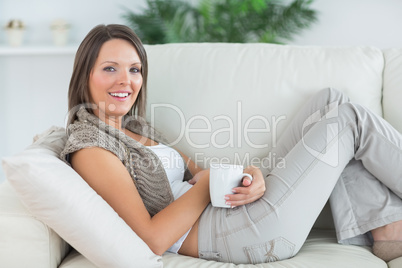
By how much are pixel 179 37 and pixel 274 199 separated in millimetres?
1928

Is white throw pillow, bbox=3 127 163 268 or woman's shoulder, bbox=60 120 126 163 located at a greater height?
woman's shoulder, bbox=60 120 126 163

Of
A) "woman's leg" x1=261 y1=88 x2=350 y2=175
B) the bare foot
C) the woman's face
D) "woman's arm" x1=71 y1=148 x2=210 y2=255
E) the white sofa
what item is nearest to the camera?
"woman's arm" x1=71 y1=148 x2=210 y2=255

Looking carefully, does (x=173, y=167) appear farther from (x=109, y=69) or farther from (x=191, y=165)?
(x=109, y=69)

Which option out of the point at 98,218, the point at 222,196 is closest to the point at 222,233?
the point at 222,196

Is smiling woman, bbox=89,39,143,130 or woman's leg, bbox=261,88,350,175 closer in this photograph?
smiling woman, bbox=89,39,143,130

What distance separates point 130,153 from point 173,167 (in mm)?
229

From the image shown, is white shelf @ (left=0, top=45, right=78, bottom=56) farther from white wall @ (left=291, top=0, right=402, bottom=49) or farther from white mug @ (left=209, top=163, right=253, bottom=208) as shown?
white mug @ (left=209, top=163, right=253, bottom=208)

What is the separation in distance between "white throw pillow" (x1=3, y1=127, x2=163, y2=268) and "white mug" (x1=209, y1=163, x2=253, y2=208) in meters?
0.26

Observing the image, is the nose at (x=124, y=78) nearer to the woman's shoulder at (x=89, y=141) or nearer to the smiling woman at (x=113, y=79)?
the smiling woman at (x=113, y=79)

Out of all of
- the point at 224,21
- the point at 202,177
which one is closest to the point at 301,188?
the point at 202,177

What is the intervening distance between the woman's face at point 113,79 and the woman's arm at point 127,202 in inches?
10.0

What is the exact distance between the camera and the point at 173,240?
137cm

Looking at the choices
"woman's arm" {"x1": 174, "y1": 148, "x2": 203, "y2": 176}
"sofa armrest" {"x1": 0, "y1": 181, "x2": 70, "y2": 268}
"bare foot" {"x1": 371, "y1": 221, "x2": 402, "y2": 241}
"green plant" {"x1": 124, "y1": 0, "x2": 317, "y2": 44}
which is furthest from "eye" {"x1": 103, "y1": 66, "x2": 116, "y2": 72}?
"green plant" {"x1": 124, "y1": 0, "x2": 317, "y2": 44}

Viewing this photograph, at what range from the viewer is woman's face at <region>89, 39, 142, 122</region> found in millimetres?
1558
